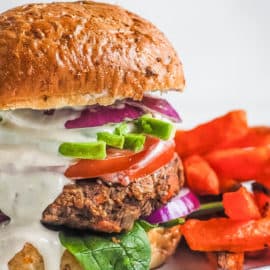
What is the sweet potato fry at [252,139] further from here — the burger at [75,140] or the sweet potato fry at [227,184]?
the burger at [75,140]

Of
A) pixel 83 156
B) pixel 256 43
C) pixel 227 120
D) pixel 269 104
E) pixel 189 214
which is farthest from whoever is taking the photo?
pixel 256 43

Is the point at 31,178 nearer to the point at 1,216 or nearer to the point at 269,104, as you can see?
the point at 1,216

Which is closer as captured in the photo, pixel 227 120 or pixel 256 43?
pixel 227 120

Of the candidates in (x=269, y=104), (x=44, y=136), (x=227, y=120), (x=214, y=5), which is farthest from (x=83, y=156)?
(x=214, y=5)

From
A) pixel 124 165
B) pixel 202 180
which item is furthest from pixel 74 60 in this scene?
pixel 202 180

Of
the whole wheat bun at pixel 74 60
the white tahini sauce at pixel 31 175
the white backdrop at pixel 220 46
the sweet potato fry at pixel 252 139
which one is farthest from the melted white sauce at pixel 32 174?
the white backdrop at pixel 220 46

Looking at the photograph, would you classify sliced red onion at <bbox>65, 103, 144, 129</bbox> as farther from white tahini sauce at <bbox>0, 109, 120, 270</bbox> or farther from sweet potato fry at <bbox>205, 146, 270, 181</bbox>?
sweet potato fry at <bbox>205, 146, 270, 181</bbox>

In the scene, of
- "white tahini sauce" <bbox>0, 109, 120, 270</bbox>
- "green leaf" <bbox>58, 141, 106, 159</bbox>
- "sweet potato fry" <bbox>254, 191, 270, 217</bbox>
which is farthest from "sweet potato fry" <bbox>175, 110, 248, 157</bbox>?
"green leaf" <bbox>58, 141, 106, 159</bbox>
